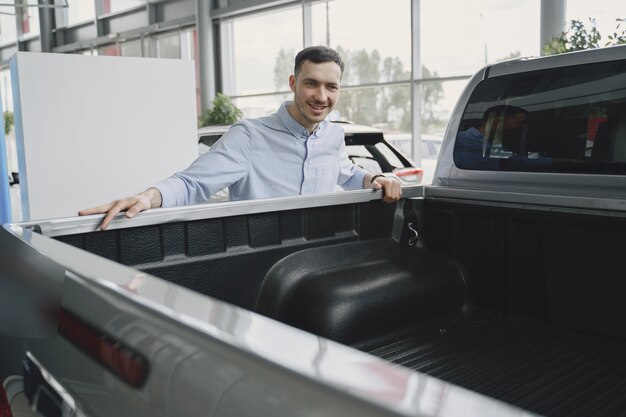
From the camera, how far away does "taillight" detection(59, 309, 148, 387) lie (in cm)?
79

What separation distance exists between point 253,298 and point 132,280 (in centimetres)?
105

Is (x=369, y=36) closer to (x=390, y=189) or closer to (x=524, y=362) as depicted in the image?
(x=390, y=189)

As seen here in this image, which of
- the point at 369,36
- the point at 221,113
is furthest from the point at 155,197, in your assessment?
the point at 221,113

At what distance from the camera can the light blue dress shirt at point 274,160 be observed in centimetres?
258

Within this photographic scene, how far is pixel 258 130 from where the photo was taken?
8.80 ft

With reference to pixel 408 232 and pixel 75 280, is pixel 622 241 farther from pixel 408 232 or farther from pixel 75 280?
pixel 75 280

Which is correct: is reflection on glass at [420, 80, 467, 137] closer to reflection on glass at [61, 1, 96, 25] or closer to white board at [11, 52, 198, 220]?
white board at [11, 52, 198, 220]

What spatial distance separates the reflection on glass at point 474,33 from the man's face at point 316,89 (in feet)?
21.8

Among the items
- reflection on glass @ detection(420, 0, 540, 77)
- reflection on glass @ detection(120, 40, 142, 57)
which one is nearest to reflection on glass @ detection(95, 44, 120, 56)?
reflection on glass @ detection(120, 40, 142, 57)

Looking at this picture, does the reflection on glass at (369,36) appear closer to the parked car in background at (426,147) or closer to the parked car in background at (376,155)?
the parked car in background at (426,147)

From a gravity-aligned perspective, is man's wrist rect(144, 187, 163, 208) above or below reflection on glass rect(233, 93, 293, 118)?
below

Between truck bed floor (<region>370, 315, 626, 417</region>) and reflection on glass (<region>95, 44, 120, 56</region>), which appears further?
reflection on glass (<region>95, 44, 120, 56</region>)

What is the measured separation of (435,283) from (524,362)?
0.43 meters

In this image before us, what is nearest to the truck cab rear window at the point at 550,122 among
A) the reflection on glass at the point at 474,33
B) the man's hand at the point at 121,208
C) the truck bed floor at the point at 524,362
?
the truck bed floor at the point at 524,362
